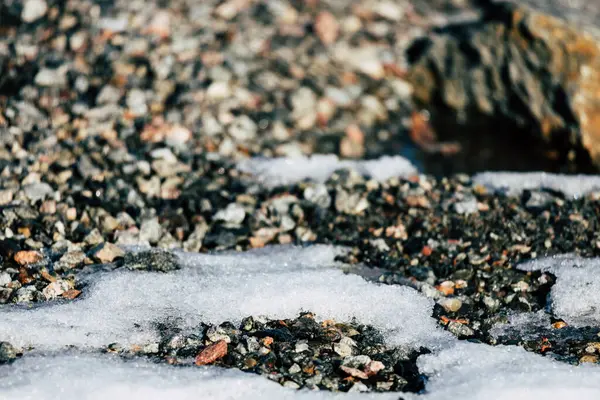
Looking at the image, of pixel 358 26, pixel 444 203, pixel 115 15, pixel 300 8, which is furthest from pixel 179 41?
pixel 444 203

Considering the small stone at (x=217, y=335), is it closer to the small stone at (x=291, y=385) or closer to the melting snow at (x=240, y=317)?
the melting snow at (x=240, y=317)

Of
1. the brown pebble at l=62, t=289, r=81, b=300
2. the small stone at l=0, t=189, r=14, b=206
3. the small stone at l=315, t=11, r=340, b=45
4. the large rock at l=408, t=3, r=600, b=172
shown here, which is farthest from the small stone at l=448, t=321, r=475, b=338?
the small stone at l=315, t=11, r=340, b=45

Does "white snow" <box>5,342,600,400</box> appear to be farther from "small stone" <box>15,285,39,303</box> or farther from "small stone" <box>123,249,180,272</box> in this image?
"small stone" <box>123,249,180,272</box>

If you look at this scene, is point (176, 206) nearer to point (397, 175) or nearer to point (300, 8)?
point (397, 175)

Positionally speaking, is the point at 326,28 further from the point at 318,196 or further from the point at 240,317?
the point at 240,317

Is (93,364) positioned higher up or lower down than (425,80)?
lower down

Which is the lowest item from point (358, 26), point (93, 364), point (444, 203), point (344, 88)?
point (93, 364)
